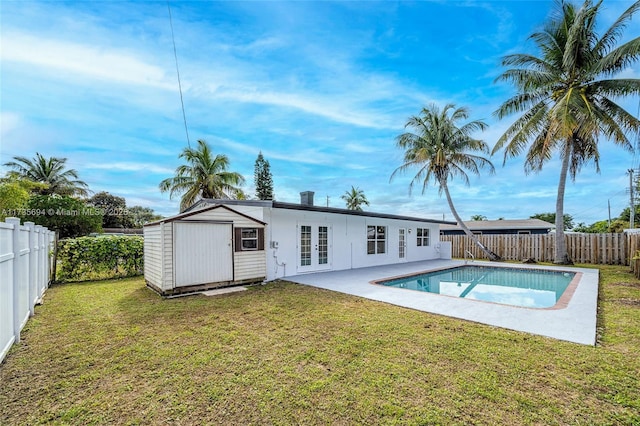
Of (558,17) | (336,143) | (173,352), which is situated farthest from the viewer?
(336,143)

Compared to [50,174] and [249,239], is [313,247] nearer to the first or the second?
[249,239]

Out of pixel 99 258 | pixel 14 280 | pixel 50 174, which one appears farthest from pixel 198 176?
pixel 14 280

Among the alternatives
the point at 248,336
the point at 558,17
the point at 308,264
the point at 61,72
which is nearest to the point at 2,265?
the point at 248,336

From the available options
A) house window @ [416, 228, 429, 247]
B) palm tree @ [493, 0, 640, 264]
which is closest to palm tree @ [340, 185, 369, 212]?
house window @ [416, 228, 429, 247]

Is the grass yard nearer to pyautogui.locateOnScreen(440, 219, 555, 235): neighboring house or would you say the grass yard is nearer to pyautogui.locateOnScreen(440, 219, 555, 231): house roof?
pyautogui.locateOnScreen(440, 219, 555, 235): neighboring house

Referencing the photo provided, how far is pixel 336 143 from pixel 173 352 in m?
17.1

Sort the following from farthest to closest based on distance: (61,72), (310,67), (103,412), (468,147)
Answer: (468,147) → (310,67) → (61,72) → (103,412)

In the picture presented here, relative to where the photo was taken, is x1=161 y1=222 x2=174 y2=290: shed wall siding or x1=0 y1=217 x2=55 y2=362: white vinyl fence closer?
x1=0 y1=217 x2=55 y2=362: white vinyl fence

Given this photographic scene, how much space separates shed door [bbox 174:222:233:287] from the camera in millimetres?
7578

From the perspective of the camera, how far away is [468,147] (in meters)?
16.8

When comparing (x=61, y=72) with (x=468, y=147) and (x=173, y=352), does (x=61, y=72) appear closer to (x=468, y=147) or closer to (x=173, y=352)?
(x=173, y=352)

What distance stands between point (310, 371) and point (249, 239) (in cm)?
596

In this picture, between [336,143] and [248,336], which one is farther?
[336,143]

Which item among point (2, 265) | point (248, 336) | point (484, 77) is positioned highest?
point (484, 77)
